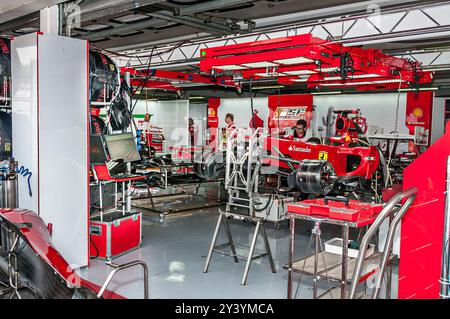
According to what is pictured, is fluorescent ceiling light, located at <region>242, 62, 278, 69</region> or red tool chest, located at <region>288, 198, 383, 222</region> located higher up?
fluorescent ceiling light, located at <region>242, 62, 278, 69</region>

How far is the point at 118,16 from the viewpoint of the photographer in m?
6.93

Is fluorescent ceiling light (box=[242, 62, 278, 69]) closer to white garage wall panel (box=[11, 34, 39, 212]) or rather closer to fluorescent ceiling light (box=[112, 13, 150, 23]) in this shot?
white garage wall panel (box=[11, 34, 39, 212])

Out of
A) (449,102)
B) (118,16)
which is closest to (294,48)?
(118,16)

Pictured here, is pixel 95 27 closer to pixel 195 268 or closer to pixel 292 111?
pixel 195 268

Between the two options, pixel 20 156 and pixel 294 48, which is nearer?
pixel 294 48

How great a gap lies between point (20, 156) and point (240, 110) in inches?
548

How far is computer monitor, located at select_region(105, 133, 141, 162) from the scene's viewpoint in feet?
18.8

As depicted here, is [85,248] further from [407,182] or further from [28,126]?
[407,182]

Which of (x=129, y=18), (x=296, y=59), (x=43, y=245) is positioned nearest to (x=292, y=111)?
(x=129, y=18)

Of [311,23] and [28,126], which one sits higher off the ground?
[311,23]

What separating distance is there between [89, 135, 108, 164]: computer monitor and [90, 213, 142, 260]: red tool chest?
0.76 metres

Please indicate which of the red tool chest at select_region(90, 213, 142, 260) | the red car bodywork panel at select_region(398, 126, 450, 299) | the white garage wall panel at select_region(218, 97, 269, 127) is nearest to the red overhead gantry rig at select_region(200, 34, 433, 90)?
the red car bodywork panel at select_region(398, 126, 450, 299)

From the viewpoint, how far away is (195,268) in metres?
5.14

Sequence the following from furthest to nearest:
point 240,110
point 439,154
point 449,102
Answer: point 240,110 → point 449,102 → point 439,154
